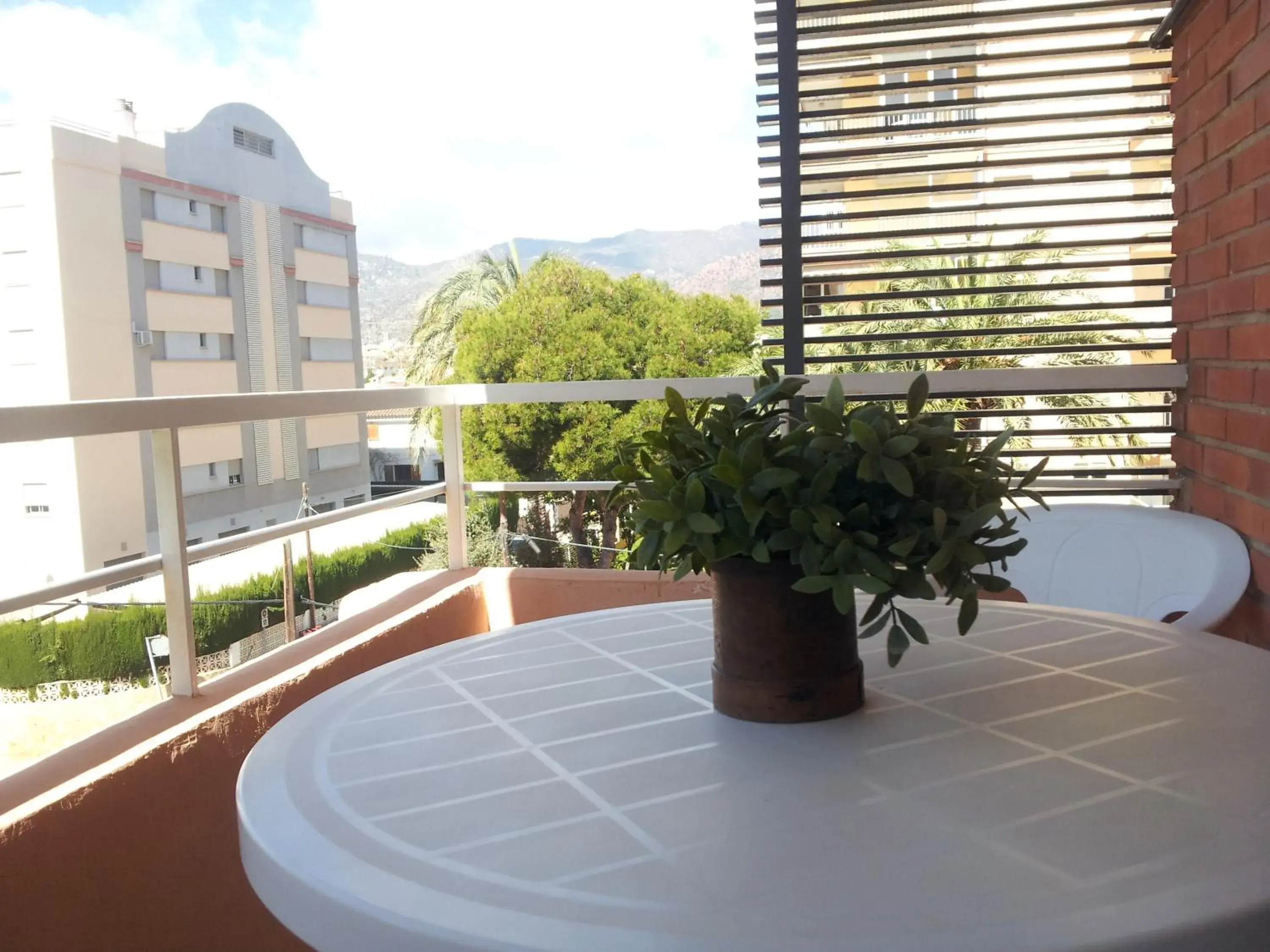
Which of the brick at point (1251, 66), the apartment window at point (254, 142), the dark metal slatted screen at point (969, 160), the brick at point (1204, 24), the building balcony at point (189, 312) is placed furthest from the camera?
the apartment window at point (254, 142)

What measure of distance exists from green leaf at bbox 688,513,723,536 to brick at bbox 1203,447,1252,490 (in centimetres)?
126

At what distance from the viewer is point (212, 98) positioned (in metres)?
37.5

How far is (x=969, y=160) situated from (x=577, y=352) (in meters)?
20.9

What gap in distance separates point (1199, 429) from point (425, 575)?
1700mm

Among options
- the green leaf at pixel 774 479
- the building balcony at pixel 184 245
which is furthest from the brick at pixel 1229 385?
the building balcony at pixel 184 245

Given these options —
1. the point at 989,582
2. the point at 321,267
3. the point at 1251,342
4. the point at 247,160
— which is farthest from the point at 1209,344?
the point at 247,160

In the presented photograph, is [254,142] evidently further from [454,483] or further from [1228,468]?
[1228,468]

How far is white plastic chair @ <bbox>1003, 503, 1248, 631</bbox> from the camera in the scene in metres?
1.40

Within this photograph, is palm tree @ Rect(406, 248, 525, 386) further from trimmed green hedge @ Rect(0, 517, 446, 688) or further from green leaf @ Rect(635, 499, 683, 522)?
green leaf @ Rect(635, 499, 683, 522)

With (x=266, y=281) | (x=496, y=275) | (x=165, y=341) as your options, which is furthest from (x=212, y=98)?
(x=496, y=275)

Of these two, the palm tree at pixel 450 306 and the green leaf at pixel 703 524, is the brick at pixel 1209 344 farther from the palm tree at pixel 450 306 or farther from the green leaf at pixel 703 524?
the palm tree at pixel 450 306

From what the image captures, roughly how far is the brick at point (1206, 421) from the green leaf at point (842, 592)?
4.42ft

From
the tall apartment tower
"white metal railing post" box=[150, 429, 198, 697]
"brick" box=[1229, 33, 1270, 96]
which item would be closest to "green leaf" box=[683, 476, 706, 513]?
"white metal railing post" box=[150, 429, 198, 697]

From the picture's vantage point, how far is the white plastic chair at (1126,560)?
1399mm
